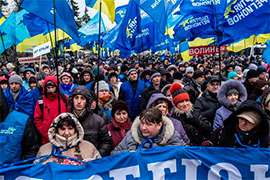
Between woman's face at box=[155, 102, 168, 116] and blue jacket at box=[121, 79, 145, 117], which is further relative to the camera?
blue jacket at box=[121, 79, 145, 117]

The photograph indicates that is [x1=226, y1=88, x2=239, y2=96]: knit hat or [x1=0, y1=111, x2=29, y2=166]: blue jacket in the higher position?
[x1=226, y1=88, x2=239, y2=96]: knit hat

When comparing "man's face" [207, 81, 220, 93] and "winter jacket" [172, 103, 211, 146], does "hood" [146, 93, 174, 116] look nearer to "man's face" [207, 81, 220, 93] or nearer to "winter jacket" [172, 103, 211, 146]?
"winter jacket" [172, 103, 211, 146]

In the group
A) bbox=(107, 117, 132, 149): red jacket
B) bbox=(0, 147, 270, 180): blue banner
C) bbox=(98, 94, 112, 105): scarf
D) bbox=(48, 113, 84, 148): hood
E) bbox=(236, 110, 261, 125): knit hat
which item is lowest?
bbox=(0, 147, 270, 180): blue banner

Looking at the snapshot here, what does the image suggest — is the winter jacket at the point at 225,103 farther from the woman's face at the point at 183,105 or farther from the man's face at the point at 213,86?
the man's face at the point at 213,86

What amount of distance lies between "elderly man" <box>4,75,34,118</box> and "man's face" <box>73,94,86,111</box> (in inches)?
53.7

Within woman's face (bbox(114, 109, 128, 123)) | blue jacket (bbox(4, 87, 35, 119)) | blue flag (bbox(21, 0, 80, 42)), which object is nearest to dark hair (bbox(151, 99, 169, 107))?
woman's face (bbox(114, 109, 128, 123))

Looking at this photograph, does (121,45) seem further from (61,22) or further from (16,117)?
(16,117)

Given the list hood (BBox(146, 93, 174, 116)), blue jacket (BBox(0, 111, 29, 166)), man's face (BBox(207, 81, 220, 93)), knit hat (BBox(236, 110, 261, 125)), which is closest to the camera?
knit hat (BBox(236, 110, 261, 125))

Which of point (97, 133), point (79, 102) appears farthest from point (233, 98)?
point (79, 102)

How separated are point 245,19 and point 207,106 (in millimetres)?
3763

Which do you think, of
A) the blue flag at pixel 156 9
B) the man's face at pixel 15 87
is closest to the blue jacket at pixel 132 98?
the blue flag at pixel 156 9

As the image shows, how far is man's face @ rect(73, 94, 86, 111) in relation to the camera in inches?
143

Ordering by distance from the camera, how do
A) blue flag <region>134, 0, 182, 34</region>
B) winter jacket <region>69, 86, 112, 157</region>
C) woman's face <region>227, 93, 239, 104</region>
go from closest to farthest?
winter jacket <region>69, 86, 112, 157</region>, woman's face <region>227, 93, 239, 104</region>, blue flag <region>134, 0, 182, 34</region>

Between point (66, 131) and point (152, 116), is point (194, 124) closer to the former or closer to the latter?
point (152, 116)
